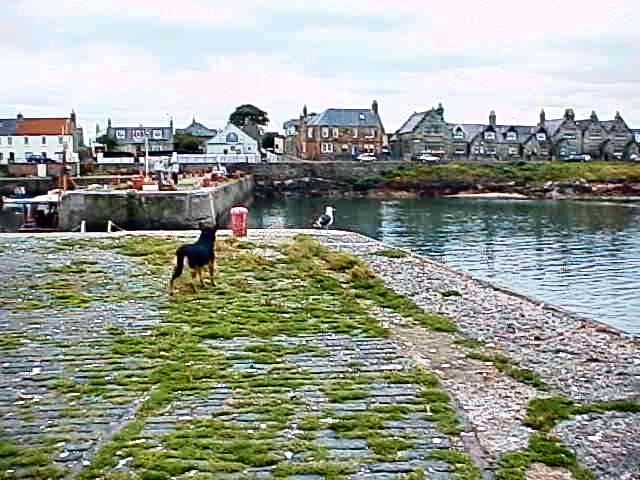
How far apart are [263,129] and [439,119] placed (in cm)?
3747

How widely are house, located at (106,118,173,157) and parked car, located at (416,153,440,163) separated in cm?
3320

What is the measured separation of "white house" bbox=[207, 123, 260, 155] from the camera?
108m

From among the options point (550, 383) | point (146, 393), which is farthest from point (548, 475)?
point (146, 393)

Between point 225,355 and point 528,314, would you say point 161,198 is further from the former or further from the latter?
point 225,355

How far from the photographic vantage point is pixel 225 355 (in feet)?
33.8

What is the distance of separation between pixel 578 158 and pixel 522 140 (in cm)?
820

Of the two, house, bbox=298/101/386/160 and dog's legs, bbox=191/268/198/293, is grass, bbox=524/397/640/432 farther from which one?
house, bbox=298/101/386/160

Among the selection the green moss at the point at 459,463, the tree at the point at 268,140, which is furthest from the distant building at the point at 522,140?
the green moss at the point at 459,463

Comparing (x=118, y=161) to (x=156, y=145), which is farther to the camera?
(x=156, y=145)

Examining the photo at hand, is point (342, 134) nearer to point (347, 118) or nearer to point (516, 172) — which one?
point (347, 118)

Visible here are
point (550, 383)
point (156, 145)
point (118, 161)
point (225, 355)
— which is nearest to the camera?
point (550, 383)

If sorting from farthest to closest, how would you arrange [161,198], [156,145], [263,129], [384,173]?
1. [263,129]
2. [156,145]
3. [384,173]
4. [161,198]

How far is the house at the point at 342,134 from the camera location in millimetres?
113688

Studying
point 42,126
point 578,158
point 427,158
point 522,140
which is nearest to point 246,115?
point 427,158
